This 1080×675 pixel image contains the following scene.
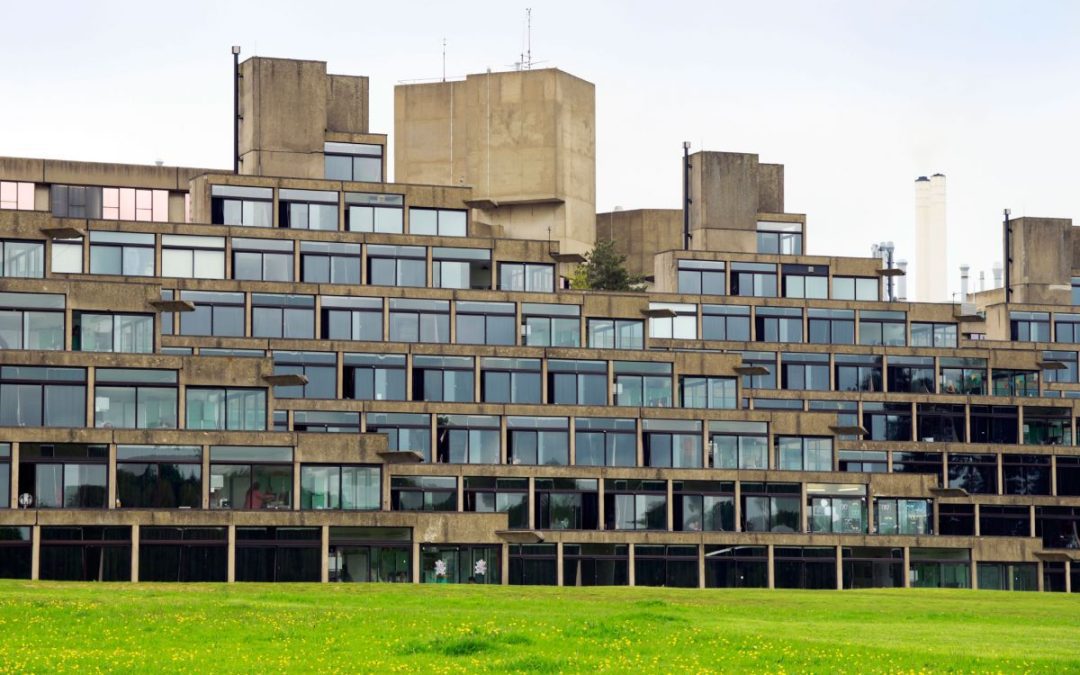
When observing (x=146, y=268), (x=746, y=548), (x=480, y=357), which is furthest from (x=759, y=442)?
(x=146, y=268)

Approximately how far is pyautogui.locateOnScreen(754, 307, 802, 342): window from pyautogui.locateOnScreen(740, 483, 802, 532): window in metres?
19.7

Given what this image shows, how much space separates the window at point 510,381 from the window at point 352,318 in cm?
568

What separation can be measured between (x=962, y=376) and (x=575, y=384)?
1274 inches

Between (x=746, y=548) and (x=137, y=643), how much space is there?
212ft

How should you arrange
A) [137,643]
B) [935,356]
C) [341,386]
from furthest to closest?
[935,356] < [341,386] < [137,643]

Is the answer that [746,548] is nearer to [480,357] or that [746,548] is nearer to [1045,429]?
[480,357]

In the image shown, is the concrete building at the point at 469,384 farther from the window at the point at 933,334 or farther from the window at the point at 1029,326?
the window at the point at 1029,326

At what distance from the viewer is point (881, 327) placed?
413ft

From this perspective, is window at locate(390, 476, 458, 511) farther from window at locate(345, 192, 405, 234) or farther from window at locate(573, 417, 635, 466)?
window at locate(345, 192, 405, 234)

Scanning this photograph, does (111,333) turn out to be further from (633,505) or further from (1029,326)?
(1029,326)

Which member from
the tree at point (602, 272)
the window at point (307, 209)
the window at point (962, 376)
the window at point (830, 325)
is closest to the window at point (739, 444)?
the window at point (830, 325)

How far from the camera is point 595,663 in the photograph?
39.4 metres

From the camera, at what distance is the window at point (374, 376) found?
105m

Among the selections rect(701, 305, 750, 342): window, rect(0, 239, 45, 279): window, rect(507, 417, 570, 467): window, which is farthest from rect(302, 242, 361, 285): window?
rect(701, 305, 750, 342): window
